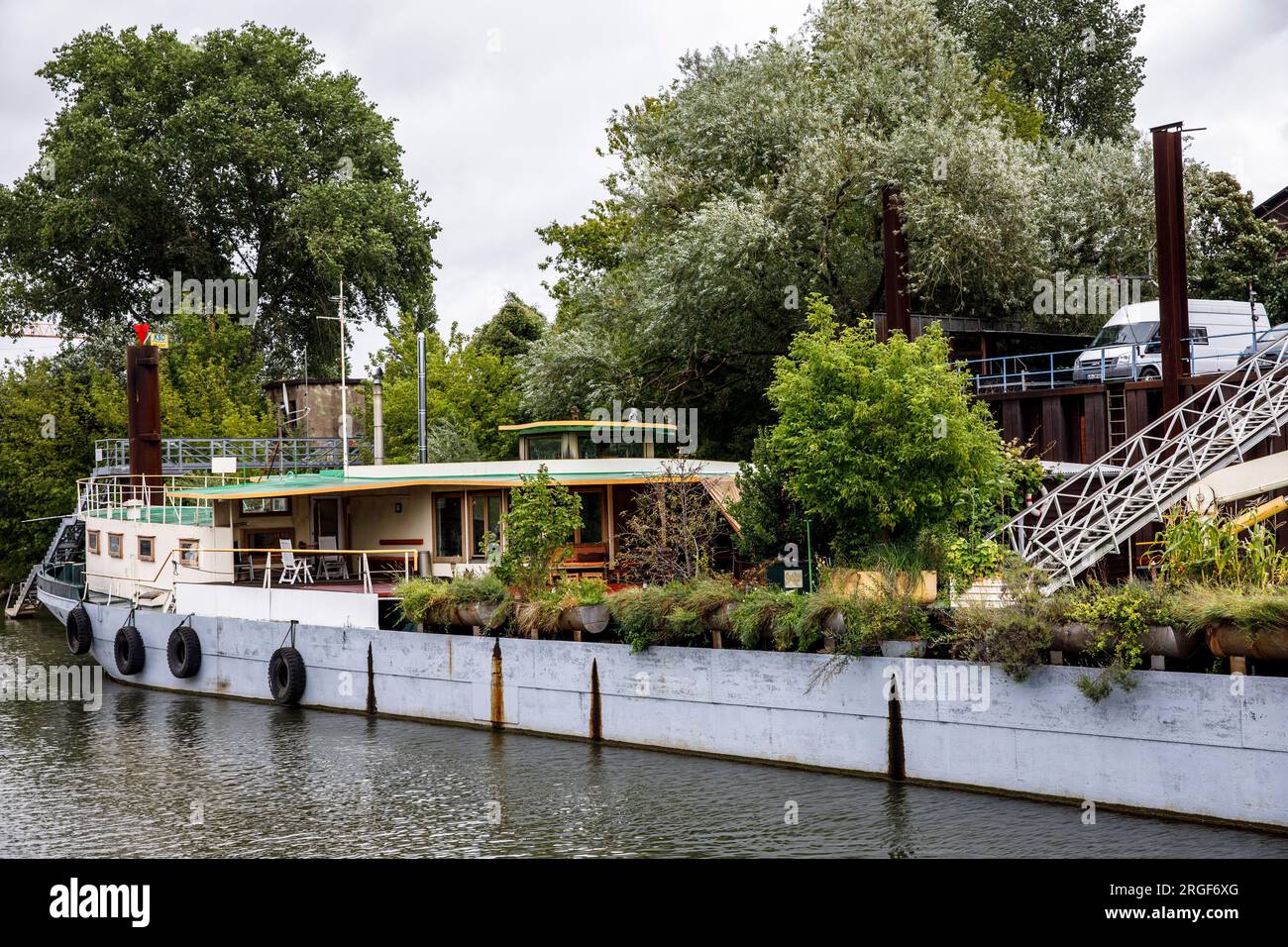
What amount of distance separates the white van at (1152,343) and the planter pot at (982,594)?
11.2 metres

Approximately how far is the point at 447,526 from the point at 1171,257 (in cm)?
1641

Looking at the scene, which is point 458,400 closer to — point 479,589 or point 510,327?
point 510,327

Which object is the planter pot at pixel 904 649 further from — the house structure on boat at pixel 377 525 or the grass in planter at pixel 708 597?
the house structure on boat at pixel 377 525

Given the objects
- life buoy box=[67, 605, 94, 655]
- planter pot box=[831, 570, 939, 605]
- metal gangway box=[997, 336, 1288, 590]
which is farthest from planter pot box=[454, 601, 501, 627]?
life buoy box=[67, 605, 94, 655]

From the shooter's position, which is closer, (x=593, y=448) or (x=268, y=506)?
(x=593, y=448)

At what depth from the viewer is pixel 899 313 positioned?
33.1m

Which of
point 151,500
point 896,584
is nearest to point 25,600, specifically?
point 151,500

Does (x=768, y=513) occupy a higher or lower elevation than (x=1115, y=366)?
lower

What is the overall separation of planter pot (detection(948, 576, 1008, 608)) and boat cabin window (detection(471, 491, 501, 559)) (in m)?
12.4

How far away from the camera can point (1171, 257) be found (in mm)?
27703

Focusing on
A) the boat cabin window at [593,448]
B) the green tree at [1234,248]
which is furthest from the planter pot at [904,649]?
the green tree at [1234,248]

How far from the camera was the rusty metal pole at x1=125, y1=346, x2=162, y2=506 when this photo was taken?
3800 centimetres

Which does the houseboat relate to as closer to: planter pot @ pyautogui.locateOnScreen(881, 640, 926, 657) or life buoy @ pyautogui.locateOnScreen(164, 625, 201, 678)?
life buoy @ pyautogui.locateOnScreen(164, 625, 201, 678)
